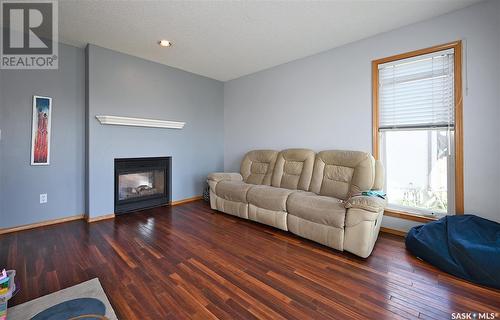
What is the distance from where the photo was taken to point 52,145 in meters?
3.04

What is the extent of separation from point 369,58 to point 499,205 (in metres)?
2.16

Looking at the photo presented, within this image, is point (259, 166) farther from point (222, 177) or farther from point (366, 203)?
point (366, 203)

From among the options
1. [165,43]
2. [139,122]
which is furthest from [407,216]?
[139,122]

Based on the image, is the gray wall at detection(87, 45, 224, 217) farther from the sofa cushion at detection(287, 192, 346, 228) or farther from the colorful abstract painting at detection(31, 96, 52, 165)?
the sofa cushion at detection(287, 192, 346, 228)

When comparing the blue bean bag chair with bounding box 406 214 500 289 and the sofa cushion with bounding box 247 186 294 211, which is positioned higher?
the sofa cushion with bounding box 247 186 294 211

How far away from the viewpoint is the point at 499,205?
214cm

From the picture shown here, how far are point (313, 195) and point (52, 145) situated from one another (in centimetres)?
368

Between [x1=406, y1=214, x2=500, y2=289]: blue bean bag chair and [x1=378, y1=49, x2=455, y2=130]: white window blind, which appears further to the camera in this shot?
[x1=378, y1=49, x2=455, y2=130]: white window blind

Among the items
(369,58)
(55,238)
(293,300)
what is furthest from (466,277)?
(55,238)

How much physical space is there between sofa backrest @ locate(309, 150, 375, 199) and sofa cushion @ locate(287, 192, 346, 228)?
14.7 inches

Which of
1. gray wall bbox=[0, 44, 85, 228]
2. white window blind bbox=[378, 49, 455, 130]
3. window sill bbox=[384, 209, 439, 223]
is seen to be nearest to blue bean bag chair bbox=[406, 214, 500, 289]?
window sill bbox=[384, 209, 439, 223]

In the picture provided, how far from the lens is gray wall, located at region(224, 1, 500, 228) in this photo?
7.14 ft

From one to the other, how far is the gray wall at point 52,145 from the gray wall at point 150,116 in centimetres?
30

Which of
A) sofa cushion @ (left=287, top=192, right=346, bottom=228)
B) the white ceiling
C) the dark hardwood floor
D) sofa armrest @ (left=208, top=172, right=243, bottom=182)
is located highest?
the white ceiling
